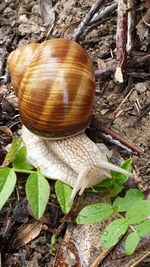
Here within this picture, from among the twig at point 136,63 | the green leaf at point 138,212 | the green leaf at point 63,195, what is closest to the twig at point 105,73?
the twig at point 136,63

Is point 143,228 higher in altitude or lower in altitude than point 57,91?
lower

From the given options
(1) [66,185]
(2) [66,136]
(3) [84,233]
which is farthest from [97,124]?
(3) [84,233]

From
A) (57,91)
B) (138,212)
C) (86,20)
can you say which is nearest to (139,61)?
(86,20)

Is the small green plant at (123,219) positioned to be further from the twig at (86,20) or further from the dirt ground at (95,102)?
the twig at (86,20)

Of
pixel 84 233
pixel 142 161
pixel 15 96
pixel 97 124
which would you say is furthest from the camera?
pixel 15 96

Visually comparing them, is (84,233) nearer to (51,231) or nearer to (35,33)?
(51,231)

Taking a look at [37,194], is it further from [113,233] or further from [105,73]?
[105,73]
